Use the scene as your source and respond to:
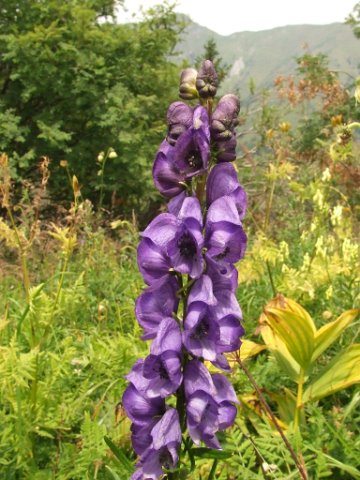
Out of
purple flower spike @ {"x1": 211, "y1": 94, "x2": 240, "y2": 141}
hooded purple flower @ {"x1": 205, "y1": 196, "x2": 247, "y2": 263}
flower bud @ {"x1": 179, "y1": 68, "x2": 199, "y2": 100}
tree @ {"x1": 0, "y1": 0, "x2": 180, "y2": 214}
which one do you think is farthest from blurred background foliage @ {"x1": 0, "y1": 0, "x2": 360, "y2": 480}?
tree @ {"x1": 0, "y1": 0, "x2": 180, "y2": 214}

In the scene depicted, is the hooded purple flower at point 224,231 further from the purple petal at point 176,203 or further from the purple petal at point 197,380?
the purple petal at point 197,380

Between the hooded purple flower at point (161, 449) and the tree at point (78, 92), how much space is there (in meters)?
10.8

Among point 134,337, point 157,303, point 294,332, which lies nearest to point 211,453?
point 157,303

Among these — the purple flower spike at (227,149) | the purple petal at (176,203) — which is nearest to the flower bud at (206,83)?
the purple flower spike at (227,149)

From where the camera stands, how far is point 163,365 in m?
1.29

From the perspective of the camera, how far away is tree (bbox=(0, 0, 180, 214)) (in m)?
11.8

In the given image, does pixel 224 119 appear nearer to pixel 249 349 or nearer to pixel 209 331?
pixel 209 331

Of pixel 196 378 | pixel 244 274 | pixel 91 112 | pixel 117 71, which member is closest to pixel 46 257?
pixel 244 274

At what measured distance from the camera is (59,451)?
2.20 meters

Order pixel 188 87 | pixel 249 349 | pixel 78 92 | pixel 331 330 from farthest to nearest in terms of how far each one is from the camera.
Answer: pixel 78 92 → pixel 249 349 → pixel 331 330 → pixel 188 87

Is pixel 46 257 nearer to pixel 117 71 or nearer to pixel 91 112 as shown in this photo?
pixel 91 112

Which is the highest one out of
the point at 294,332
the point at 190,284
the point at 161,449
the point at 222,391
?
the point at 190,284

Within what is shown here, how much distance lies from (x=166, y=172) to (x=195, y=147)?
3.9 inches

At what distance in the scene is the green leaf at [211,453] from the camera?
4.23ft
